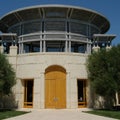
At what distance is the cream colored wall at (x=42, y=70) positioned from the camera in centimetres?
2876

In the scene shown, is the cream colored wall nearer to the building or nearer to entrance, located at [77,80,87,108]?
the building

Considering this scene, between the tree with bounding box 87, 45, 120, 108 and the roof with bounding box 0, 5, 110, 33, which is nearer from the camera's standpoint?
the tree with bounding box 87, 45, 120, 108

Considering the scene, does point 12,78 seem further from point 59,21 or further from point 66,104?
point 59,21

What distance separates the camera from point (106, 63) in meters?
27.2

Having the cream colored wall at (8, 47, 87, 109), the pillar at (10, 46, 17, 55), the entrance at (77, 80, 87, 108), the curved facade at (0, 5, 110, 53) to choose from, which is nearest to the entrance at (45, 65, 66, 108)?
the cream colored wall at (8, 47, 87, 109)

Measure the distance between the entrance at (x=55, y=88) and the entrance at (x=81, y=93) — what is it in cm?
183

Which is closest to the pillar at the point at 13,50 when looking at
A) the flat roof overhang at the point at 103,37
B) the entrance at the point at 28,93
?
the entrance at the point at 28,93

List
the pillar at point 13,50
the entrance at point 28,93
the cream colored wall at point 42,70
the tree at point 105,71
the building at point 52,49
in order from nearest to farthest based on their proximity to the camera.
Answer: the tree at point 105,71, the cream colored wall at point 42,70, the building at point 52,49, the entrance at point 28,93, the pillar at point 13,50

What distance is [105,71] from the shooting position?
27062 millimetres

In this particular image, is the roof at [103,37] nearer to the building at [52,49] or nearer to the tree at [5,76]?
the building at [52,49]

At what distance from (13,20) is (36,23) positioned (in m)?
3.62

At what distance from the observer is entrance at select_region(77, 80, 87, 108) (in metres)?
29.7

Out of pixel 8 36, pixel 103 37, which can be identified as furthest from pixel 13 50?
pixel 103 37

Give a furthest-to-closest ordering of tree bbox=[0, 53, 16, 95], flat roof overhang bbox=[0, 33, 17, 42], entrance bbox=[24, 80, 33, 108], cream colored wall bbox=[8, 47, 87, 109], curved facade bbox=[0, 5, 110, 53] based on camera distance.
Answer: flat roof overhang bbox=[0, 33, 17, 42]
curved facade bbox=[0, 5, 110, 53]
entrance bbox=[24, 80, 33, 108]
cream colored wall bbox=[8, 47, 87, 109]
tree bbox=[0, 53, 16, 95]
